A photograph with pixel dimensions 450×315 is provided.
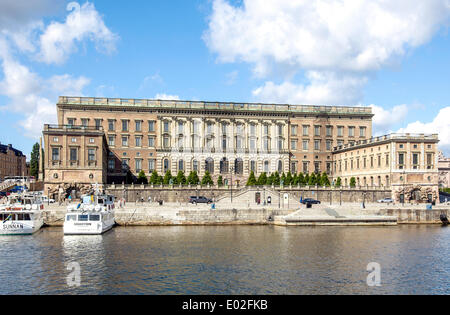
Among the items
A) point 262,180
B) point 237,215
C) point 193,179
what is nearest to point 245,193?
point 262,180

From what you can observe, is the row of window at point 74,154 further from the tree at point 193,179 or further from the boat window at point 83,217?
the boat window at point 83,217

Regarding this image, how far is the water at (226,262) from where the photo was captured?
29594mm

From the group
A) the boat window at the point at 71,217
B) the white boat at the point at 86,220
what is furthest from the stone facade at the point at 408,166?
the boat window at the point at 71,217

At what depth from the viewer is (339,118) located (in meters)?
108

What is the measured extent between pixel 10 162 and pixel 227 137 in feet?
383

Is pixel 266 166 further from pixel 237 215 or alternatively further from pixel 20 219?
pixel 20 219

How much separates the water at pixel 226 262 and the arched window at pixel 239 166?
4590cm

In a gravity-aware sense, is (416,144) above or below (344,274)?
above

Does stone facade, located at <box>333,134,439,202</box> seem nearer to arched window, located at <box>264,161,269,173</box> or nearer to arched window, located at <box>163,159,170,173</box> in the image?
arched window, located at <box>264,161,269,173</box>

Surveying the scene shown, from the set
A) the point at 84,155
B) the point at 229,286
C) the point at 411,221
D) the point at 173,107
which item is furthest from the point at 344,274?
the point at 173,107

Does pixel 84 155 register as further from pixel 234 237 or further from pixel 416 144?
pixel 416 144

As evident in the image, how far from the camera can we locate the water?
29.6 m
